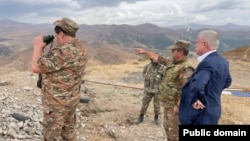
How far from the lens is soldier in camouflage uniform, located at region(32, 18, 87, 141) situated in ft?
13.9

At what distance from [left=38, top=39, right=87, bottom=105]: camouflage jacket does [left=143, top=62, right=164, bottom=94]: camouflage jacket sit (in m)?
3.81

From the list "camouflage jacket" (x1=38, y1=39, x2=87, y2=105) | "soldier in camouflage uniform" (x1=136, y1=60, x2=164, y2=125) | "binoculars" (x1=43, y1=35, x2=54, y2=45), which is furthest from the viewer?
"soldier in camouflage uniform" (x1=136, y1=60, x2=164, y2=125)

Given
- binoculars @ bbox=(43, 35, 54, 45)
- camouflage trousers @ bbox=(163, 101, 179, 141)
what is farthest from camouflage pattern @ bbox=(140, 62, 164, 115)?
binoculars @ bbox=(43, 35, 54, 45)

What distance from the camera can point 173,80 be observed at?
5.25m

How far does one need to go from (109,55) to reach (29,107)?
141557 millimetres

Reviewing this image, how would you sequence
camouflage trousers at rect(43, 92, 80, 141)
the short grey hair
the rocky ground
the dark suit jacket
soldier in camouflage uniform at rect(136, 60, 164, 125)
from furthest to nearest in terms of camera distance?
soldier in camouflage uniform at rect(136, 60, 164, 125), the rocky ground, camouflage trousers at rect(43, 92, 80, 141), the short grey hair, the dark suit jacket

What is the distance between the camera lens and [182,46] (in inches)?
203

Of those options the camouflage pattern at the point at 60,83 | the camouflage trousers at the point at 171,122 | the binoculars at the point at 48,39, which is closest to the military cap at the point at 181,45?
the camouflage trousers at the point at 171,122

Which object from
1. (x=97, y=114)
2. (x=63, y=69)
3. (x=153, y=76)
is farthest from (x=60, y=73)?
(x=97, y=114)

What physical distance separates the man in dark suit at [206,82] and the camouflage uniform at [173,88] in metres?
1.08

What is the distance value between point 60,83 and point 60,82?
0.5 inches

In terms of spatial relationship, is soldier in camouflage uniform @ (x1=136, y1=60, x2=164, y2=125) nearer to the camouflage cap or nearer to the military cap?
the military cap

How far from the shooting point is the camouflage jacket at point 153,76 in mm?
8164

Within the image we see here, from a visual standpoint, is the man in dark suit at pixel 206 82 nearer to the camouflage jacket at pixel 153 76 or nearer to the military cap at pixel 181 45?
the military cap at pixel 181 45
